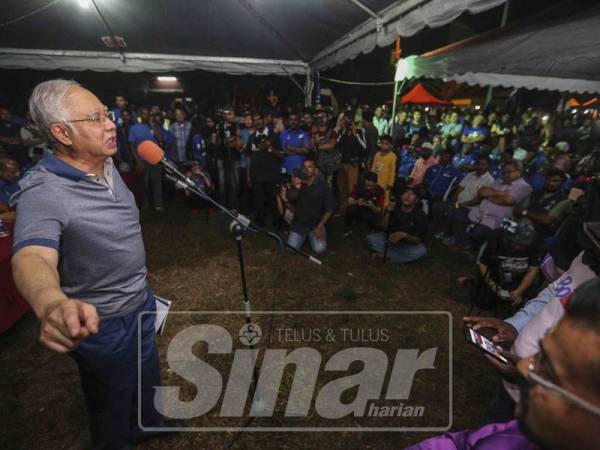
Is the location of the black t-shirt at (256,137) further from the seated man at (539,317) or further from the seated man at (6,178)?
the seated man at (539,317)

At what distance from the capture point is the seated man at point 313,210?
20.1 feet

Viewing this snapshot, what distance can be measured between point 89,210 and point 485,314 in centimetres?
491

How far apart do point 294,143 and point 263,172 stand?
1.26 metres

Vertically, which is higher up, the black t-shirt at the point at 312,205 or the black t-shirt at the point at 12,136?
the black t-shirt at the point at 12,136

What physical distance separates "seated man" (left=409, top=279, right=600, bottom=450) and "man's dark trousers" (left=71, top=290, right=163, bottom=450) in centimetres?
189

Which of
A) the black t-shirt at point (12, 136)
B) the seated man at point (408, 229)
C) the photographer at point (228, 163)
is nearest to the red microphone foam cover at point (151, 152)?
the seated man at point (408, 229)

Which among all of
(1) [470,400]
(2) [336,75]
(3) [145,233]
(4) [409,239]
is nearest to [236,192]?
(3) [145,233]

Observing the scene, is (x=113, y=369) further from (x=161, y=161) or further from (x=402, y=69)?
(x=402, y=69)

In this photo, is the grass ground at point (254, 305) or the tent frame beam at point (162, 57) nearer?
the grass ground at point (254, 305)

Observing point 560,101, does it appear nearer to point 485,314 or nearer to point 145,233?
point 485,314

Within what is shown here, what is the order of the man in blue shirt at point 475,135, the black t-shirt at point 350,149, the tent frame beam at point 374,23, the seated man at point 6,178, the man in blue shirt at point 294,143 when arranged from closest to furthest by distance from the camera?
1. the tent frame beam at point 374,23
2. the seated man at point 6,178
3. the man in blue shirt at point 294,143
4. the black t-shirt at point 350,149
5. the man in blue shirt at point 475,135

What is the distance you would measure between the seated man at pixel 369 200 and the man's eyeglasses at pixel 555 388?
5.89 meters

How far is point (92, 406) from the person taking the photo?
6.36 feet

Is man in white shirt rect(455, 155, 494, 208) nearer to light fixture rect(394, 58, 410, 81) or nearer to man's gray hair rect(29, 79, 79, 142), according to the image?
light fixture rect(394, 58, 410, 81)
